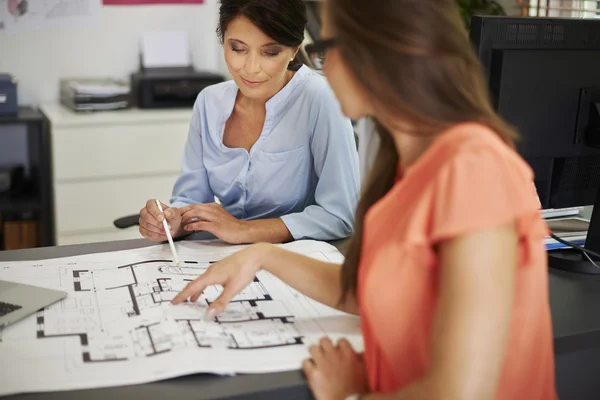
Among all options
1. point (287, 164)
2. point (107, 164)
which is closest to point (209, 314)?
point (287, 164)

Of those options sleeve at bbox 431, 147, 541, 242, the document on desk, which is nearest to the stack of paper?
the document on desk

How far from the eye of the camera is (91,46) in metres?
3.59

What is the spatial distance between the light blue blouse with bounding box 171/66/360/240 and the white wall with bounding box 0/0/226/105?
1857 mm

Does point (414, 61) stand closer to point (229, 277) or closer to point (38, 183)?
point (229, 277)

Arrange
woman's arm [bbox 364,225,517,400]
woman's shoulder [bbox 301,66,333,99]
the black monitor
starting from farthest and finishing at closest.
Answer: woman's shoulder [bbox 301,66,333,99] → the black monitor → woman's arm [bbox 364,225,517,400]

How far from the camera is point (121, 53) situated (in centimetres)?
365

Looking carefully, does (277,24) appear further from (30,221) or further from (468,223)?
(30,221)

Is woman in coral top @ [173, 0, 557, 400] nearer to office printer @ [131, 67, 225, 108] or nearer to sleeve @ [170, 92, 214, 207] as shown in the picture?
sleeve @ [170, 92, 214, 207]

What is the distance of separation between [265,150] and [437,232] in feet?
3.30

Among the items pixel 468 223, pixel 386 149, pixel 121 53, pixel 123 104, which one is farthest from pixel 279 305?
pixel 121 53

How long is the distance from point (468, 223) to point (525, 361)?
0.28 metres

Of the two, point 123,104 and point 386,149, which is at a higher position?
point 386,149

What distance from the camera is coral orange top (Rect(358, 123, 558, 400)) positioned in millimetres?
874

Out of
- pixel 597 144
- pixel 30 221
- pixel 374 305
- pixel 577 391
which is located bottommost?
pixel 30 221
